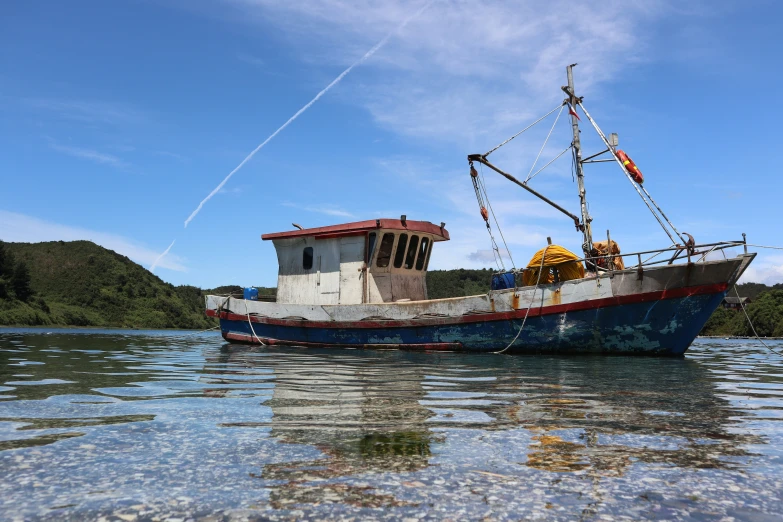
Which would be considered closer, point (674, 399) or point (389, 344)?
point (674, 399)

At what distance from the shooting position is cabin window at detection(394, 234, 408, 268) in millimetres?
17469

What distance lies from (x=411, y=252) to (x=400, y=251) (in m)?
0.58

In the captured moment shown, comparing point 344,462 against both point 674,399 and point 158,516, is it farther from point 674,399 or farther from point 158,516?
point 674,399

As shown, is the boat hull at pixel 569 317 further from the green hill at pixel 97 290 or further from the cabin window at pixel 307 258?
the green hill at pixel 97 290

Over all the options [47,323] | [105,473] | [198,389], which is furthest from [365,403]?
[47,323]

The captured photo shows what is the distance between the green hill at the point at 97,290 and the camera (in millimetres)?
72375

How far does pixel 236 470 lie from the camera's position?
2949 mm

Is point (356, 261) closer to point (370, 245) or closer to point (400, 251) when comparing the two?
point (370, 245)

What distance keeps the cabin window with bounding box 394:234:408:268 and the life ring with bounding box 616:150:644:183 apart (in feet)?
21.6

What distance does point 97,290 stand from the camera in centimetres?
7988

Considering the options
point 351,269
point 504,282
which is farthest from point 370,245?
point 504,282

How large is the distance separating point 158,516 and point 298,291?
649 inches

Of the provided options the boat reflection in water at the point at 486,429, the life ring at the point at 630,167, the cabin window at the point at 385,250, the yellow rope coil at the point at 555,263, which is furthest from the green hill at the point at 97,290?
the boat reflection in water at the point at 486,429

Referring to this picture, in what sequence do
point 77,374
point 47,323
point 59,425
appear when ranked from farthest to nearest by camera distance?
1. point 47,323
2. point 77,374
3. point 59,425
